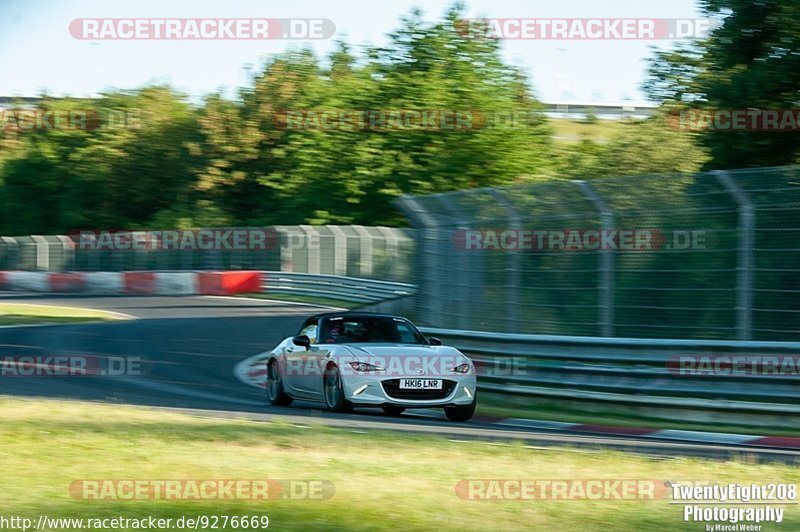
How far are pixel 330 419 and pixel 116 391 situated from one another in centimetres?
437

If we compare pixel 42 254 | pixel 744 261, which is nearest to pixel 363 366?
pixel 744 261

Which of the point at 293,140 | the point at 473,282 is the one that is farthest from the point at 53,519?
the point at 293,140

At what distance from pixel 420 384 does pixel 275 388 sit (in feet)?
8.68

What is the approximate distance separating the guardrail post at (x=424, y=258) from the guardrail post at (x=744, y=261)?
215 inches

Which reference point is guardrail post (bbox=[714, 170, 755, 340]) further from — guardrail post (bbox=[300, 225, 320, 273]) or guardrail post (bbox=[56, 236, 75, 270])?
guardrail post (bbox=[56, 236, 75, 270])

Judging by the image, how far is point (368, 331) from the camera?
1368cm

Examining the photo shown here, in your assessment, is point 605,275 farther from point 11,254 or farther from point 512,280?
point 11,254

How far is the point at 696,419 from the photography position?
12211 millimetres

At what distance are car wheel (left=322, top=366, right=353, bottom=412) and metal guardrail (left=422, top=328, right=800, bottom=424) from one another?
94.0 inches

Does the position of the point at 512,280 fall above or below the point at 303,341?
above

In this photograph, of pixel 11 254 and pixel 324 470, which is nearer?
pixel 324 470

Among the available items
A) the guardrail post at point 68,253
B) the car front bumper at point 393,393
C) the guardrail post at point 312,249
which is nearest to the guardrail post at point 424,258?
the car front bumper at point 393,393

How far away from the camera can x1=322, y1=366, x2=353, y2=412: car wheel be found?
12680 millimetres

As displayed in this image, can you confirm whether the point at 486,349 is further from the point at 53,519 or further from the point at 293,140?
the point at 293,140
